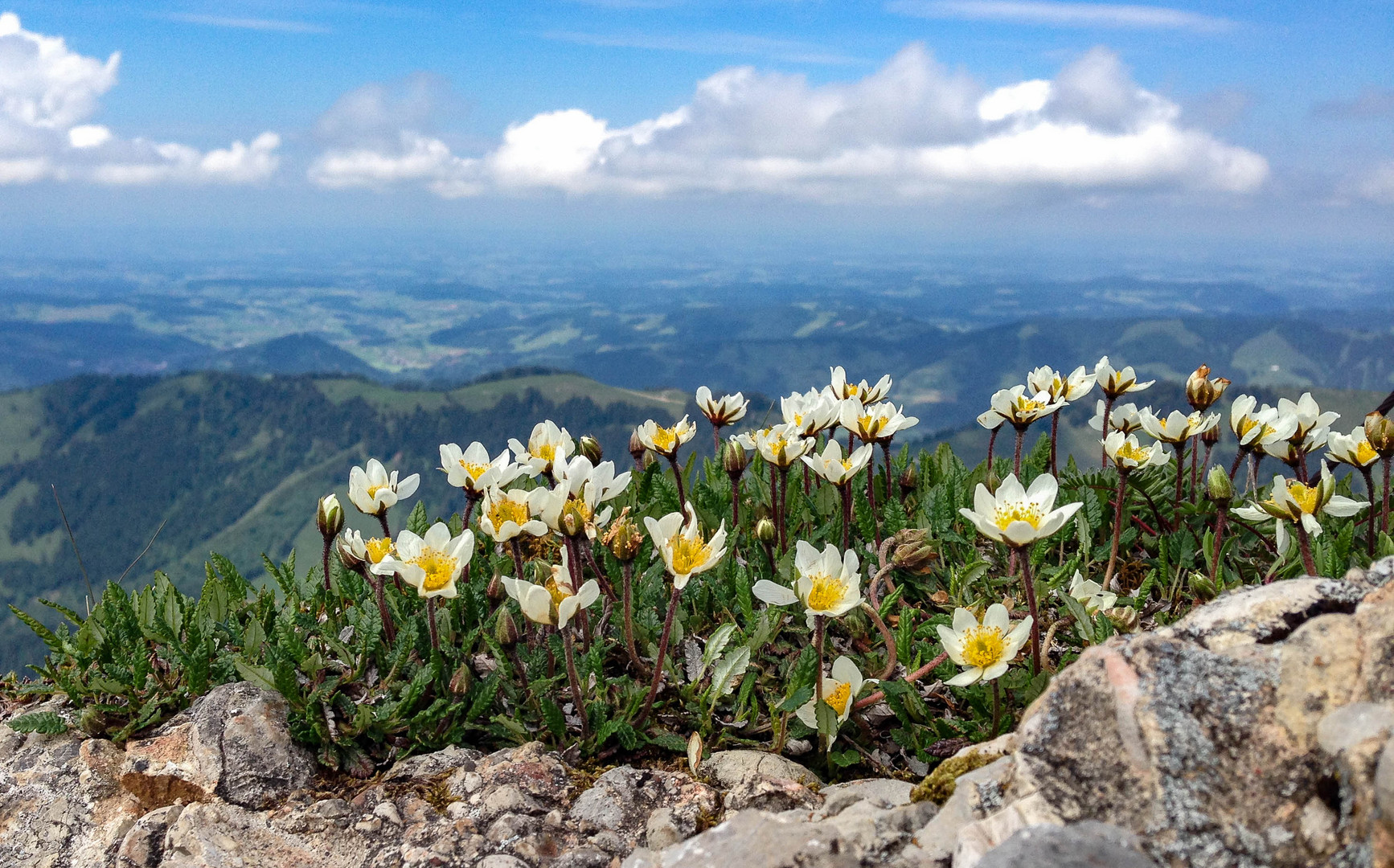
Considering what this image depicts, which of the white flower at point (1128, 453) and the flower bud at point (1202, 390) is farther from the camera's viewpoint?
the flower bud at point (1202, 390)

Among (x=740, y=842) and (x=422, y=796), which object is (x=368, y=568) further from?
(x=740, y=842)

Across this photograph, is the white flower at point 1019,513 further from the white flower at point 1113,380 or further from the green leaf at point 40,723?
the green leaf at point 40,723

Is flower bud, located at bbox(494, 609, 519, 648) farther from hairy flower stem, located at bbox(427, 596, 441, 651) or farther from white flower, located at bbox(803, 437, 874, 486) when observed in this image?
white flower, located at bbox(803, 437, 874, 486)

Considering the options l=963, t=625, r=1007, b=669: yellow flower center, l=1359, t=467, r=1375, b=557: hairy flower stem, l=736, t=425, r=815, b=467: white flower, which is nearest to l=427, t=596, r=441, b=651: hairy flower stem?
l=736, t=425, r=815, b=467: white flower

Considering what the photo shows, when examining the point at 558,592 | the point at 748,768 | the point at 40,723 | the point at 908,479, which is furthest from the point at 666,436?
the point at 40,723

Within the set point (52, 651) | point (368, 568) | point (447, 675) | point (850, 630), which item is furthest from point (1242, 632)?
point (52, 651)

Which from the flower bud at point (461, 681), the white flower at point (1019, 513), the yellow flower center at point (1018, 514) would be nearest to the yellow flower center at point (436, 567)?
the flower bud at point (461, 681)
